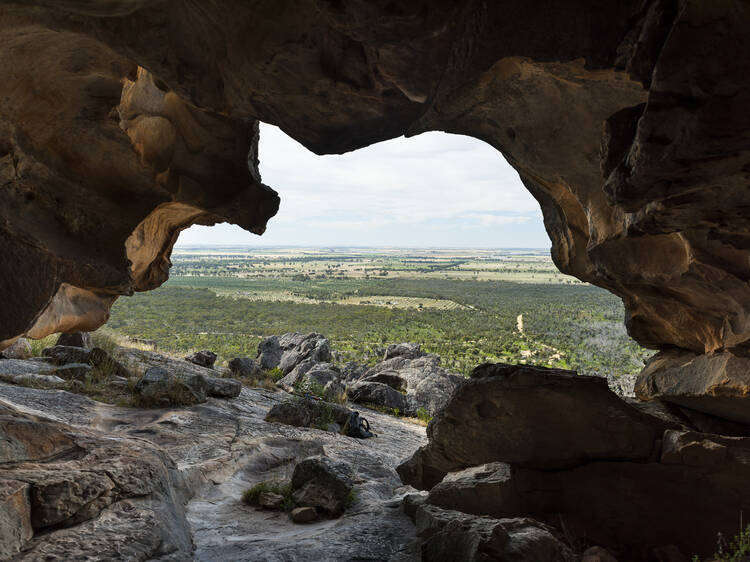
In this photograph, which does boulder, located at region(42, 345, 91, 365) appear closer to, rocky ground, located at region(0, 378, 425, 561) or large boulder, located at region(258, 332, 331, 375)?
rocky ground, located at region(0, 378, 425, 561)

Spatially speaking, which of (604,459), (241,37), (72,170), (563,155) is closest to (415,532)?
(604,459)

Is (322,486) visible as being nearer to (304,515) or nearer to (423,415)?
(304,515)

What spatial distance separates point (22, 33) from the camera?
585cm

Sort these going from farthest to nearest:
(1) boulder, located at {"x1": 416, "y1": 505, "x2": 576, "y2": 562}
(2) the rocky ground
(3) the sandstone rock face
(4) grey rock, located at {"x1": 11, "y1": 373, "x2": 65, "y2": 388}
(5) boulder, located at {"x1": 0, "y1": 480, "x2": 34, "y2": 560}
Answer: (4) grey rock, located at {"x1": 11, "y1": 373, "x2": 65, "y2": 388}, (3) the sandstone rock face, (1) boulder, located at {"x1": 416, "y1": 505, "x2": 576, "y2": 562}, (2) the rocky ground, (5) boulder, located at {"x1": 0, "y1": 480, "x2": 34, "y2": 560}

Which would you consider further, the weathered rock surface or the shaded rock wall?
the weathered rock surface

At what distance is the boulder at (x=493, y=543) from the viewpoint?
4.72 m

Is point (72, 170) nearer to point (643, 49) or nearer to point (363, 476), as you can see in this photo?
point (363, 476)

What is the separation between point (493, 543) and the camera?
4801mm

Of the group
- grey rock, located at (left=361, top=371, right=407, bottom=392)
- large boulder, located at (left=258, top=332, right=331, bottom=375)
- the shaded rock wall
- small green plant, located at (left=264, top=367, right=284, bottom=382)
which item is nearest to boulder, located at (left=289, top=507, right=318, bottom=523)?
the shaded rock wall

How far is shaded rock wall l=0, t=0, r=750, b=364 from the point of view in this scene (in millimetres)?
3607

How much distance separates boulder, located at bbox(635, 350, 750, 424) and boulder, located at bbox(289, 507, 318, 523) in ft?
19.6

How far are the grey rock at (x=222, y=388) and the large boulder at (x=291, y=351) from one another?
10.8 m

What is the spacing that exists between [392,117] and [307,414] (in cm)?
878

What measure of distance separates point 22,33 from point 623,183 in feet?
23.5
